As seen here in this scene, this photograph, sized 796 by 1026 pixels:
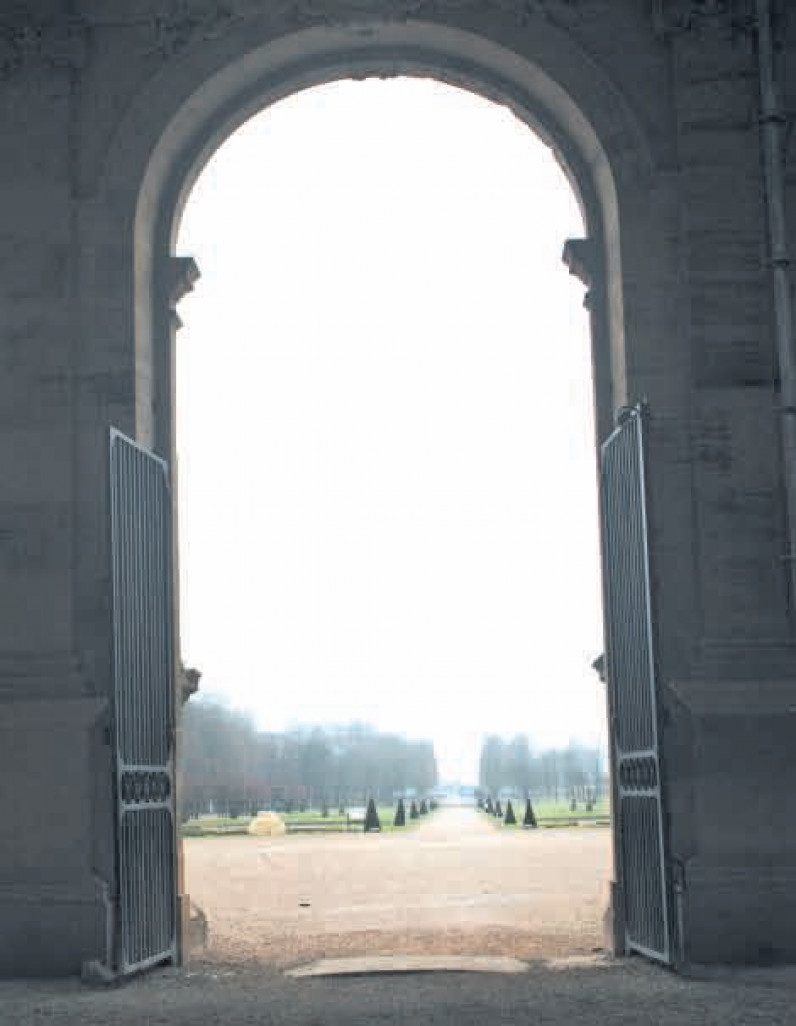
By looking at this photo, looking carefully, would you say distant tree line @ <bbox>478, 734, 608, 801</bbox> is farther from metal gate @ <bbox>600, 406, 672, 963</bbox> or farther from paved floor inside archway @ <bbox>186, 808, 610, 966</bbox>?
metal gate @ <bbox>600, 406, 672, 963</bbox>

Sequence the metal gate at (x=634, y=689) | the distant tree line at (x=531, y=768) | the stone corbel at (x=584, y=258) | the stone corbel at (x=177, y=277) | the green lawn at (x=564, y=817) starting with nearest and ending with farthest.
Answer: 1. the metal gate at (x=634, y=689)
2. the stone corbel at (x=584, y=258)
3. the stone corbel at (x=177, y=277)
4. the green lawn at (x=564, y=817)
5. the distant tree line at (x=531, y=768)

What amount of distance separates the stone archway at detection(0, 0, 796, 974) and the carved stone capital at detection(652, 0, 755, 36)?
0.02 metres

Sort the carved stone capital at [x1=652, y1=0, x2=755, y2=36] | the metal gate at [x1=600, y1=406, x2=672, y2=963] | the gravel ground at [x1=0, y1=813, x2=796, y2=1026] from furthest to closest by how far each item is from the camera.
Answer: the carved stone capital at [x1=652, y1=0, x2=755, y2=36] → the metal gate at [x1=600, y1=406, x2=672, y2=963] → the gravel ground at [x1=0, y1=813, x2=796, y2=1026]

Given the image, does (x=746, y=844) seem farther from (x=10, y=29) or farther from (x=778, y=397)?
(x=10, y=29)

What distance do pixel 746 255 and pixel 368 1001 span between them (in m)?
6.49

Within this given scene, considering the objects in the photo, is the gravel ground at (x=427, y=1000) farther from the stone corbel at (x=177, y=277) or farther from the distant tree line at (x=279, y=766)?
the distant tree line at (x=279, y=766)

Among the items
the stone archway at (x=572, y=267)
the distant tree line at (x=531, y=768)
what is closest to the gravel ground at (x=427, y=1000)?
the stone archway at (x=572, y=267)

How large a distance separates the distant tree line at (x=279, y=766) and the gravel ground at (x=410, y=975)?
45.4m

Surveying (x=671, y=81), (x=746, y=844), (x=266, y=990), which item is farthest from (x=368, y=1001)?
(x=671, y=81)

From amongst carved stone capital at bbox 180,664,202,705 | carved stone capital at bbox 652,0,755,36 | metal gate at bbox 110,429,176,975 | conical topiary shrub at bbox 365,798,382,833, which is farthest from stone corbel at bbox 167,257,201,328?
conical topiary shrub at bbox 365,798,382,833

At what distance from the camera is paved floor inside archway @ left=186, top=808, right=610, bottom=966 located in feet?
48.0

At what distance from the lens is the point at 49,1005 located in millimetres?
11320

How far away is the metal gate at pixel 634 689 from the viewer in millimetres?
12211

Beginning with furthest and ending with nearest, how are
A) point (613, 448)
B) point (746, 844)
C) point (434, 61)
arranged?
1. point (434, 61)
2. point (613, 448)
3. point (746, 844)
